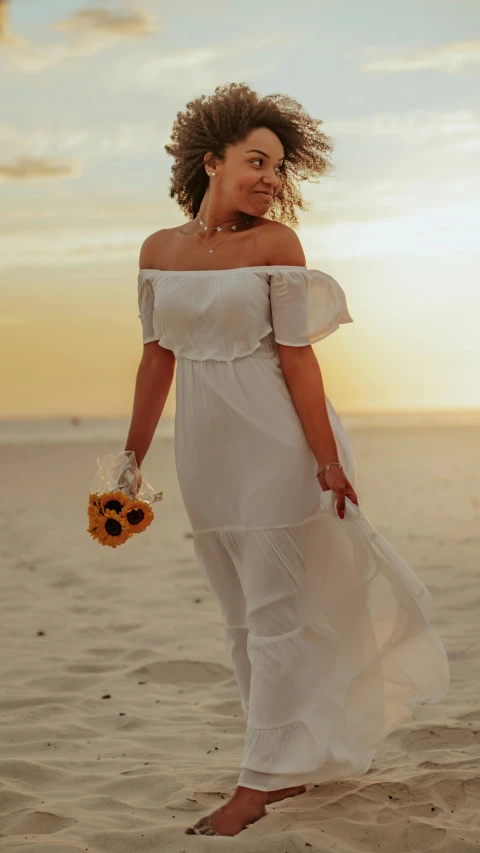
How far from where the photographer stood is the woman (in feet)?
10.9

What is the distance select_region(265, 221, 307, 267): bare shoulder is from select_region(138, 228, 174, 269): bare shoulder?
45cm

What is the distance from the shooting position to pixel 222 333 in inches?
132

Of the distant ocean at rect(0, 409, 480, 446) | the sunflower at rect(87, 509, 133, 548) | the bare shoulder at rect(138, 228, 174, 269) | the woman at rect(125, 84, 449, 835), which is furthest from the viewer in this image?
the distant ocean at rect(0, 409, 480, 446)

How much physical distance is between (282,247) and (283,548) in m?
1.03

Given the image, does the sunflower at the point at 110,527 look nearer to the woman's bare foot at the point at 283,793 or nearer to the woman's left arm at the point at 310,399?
the woman's left arm at the point at 310,399

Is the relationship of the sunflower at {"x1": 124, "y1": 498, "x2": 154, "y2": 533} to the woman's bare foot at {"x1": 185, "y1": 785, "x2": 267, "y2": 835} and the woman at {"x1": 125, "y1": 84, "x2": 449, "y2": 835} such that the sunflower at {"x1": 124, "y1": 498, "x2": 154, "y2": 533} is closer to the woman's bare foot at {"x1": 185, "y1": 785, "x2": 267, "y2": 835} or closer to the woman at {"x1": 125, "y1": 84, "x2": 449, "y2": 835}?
the woman at {"x1": 125, "y1": 84, "x2": 449, "y2": 835}

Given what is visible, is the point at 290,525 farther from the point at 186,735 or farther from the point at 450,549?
the point at 450,549

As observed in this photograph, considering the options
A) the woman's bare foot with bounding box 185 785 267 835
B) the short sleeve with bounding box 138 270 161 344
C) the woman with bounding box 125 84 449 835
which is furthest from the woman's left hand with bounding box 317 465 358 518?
the woman's bare foot with bounding box 185 785 267 835

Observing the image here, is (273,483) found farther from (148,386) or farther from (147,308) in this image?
(147,308)

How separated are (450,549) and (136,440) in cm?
521

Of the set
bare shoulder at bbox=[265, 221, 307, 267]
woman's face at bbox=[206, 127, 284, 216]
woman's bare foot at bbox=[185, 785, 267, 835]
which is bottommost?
woman's bare foot at bbox=[185, 785, 267, 835]

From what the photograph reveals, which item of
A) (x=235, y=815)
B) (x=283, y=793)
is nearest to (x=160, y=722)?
(x=283, y=793)

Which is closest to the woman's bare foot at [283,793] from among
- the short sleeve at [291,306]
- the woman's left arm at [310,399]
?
the woman's left arm at [310,399]

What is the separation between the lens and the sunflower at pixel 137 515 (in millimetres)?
3520
